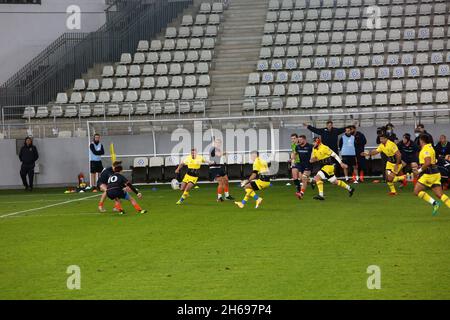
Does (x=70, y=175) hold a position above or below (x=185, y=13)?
below

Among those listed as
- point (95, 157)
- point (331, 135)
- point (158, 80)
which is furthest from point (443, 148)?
point (158, 80)

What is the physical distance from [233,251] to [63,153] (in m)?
20.6

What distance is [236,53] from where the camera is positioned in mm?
40438

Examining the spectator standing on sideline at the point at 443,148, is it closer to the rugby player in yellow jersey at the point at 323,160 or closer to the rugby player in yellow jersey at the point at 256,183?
the rugby player in yellow jersey at the point at 323,160

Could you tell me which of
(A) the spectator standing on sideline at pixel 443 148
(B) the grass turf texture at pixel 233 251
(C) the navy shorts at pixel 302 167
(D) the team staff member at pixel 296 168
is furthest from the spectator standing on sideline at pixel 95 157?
(A) the spectator standing on sideline at pixel 443 148

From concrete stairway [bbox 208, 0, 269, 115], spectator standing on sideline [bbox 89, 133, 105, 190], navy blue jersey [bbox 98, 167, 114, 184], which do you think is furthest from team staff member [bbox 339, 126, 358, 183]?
navy blue jersey [bbox 98, 167, 114, 184]

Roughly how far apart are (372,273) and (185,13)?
34629 mm

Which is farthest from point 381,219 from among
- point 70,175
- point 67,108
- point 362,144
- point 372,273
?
point 67,108

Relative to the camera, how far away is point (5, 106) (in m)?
35.4

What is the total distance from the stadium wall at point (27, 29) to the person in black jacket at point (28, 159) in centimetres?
944

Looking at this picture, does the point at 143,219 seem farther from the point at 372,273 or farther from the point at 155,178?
the point at 155,178

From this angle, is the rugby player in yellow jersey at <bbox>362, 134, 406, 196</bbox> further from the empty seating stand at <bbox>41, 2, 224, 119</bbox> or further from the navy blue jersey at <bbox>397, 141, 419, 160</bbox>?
the empty seating stand at <bbox>41, 2, 224, 119</bbox>

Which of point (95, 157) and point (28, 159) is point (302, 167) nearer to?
point (95, 157)
